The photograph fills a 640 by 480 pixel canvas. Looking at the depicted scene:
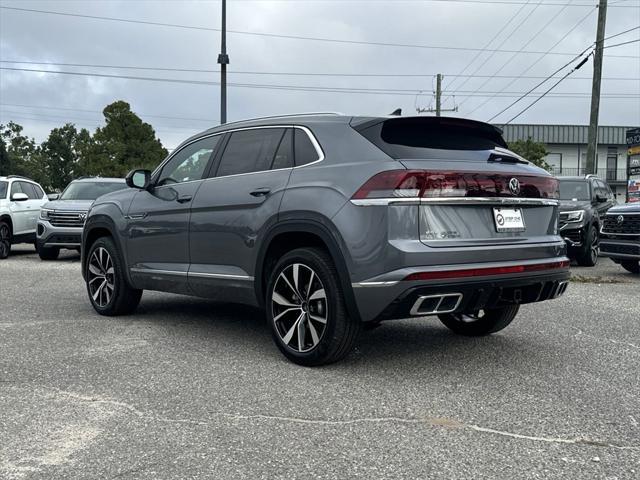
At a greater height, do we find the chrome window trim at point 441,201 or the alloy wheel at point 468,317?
the chrome window trim at point 441,201

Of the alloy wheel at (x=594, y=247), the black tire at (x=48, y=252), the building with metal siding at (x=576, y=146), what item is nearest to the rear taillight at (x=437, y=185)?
the alloy wheel at (x=594, y=247)

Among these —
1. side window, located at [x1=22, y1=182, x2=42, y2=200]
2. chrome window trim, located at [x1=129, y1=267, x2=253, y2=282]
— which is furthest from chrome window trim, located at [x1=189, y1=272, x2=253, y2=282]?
side window, located at [x1=22, y1=182, x2=42, y2=200]

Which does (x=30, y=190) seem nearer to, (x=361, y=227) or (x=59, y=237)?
(x=59, y=237)

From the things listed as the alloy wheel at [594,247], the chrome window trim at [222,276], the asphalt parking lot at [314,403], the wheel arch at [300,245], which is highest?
the wheel arch at [300,245]

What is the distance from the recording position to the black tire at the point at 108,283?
256 inches

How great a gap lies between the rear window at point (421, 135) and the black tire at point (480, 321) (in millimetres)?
1463

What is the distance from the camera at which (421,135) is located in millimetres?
4465

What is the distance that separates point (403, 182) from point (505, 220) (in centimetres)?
87

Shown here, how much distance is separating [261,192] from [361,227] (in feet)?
3.53

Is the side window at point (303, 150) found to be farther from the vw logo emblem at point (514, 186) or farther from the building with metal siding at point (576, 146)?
the building with metal siding at point (576, 146)

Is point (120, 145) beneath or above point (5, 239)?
above

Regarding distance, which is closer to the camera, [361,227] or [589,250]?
[361,227]

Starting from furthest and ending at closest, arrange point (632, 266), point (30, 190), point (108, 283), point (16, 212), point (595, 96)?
1. point (595, 96)
2. point (30, 190)
3. point (16, 212)
4. point (632, 266)
5. point (108, 283)

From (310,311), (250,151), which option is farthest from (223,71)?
(310,311)
